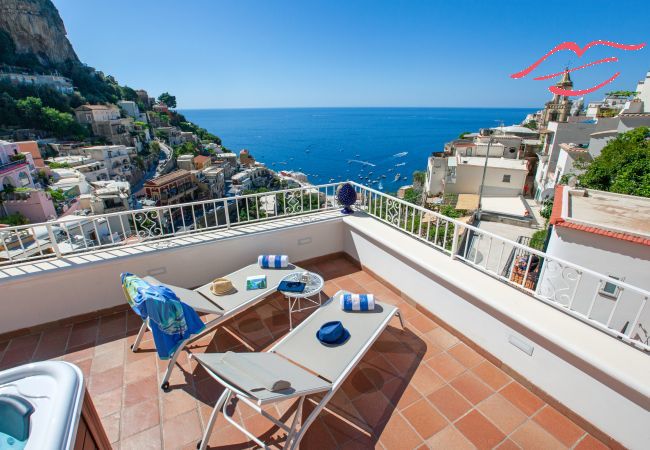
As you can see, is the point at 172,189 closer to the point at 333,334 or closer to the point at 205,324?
the point at 205,324

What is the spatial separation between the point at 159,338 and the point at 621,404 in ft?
10.9

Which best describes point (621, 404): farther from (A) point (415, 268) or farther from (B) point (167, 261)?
(B) point (167, 261)

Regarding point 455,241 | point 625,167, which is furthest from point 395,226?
point 625,167

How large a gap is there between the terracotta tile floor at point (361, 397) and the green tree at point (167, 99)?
343 feet

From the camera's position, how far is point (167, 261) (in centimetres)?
375

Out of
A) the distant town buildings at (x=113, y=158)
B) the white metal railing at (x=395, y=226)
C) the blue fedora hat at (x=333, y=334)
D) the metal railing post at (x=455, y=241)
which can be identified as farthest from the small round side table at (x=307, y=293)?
the distant town buildings at (x=113, y=158)

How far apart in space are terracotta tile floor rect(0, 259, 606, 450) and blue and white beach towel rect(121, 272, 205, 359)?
0.43 meters

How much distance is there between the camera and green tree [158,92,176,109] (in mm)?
90000

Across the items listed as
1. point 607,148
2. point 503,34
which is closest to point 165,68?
point 503,34

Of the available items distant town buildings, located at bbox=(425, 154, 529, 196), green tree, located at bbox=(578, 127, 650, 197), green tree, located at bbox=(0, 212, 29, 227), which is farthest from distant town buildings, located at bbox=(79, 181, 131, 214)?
green tree, located at bbox=(578, 127, 650, 197)

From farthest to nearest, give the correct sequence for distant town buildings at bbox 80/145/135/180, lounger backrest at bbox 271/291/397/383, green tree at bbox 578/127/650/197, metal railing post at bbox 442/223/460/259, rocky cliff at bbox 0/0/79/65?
rocky cliff at bbox 0/0/79/65, distant town buildings at bbox 80/145/135/180, green tree at bbox 578/127/650/197, metal railing post at bbox 442/223/460/259, lounger backrest at bbox 271/291/397/383

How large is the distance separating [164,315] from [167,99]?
4185 inches

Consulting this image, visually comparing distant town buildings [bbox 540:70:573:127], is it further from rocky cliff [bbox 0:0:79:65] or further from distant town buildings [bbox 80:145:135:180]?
rocky cliff [bbox 0:0:79:65]

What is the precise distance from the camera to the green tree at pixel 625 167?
10951mm
